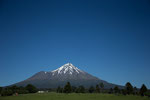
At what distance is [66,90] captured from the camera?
115 metres

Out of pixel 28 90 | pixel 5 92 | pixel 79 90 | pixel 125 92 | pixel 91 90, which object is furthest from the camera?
pixel 91 90

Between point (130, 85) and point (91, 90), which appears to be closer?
point (130, 85)

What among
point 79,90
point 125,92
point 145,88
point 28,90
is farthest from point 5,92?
point 145,88

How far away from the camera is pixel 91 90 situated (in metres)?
148

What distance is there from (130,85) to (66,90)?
37340 mm

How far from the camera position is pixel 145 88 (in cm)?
10169

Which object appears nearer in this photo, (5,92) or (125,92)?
(5,92)

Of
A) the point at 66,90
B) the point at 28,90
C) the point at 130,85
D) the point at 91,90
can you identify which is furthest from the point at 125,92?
the point at 28,90

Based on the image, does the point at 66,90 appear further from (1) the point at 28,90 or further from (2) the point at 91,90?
(2) the point at 91,90

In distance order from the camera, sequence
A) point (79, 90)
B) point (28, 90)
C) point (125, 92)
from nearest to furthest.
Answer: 1. point (125, 92)
2. point (28, 90)
3. point (79, 90)

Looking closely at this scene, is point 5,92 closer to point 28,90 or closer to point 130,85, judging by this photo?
point 28,90

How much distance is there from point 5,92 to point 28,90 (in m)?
24.7

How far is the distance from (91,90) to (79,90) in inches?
781

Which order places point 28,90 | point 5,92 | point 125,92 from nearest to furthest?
point 5,92
point 125,92
point 28,90
